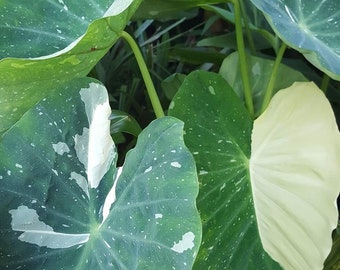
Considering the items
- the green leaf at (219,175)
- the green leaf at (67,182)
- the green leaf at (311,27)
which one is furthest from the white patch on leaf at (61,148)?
the green leaf at (311,27)

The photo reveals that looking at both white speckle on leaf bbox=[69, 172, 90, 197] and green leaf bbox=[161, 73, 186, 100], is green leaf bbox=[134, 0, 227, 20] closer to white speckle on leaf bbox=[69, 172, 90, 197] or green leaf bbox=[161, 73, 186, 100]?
green leaf bbox=[161, 73, 186, 100]

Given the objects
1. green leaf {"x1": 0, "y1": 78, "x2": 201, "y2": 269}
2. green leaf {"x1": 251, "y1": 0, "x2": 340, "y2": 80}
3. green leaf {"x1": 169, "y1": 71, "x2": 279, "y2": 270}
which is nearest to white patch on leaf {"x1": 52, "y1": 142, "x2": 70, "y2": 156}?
green leaf {"x1": 0, "y1": 78, "x2": 201, "y2": 269}

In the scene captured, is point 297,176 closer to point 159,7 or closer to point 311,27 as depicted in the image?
point 311,27

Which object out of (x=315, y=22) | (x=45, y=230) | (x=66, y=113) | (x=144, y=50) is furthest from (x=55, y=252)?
(x=144, y=50)

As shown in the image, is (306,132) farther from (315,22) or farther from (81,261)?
(81,261)

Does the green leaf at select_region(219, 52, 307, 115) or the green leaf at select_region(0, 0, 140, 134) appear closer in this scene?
the green leaf at select_region(0, 0, 140, 134)

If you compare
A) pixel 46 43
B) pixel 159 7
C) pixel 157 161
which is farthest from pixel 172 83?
pixel 157 161

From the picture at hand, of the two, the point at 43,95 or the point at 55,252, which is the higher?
the point at 43,95

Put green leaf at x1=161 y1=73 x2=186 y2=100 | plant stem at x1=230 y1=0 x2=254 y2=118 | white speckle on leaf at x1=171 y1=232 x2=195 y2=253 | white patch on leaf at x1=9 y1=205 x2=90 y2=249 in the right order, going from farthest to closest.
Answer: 1. green leaf at x1=161 y1=73 x2=186 y2=100
2. plant stem at x1=230 y1=0 x2=254 y2=118
3. white patch on leaf at x1=9 y1=205 x2=90 y2=249
4. white speckle on leaf at x1=171 y1=232 x2=195 y2=253
